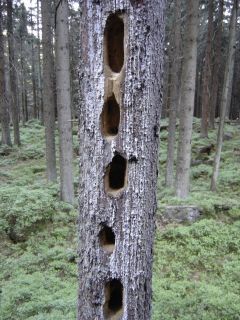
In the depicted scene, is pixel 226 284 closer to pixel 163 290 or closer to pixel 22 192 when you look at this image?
pixel 163 290

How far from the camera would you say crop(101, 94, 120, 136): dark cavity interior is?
2691mm

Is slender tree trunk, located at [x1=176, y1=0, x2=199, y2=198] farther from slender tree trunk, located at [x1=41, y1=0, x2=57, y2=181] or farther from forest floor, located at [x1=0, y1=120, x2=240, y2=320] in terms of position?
slender tree trunk, located at [x1=41, y1=0, x2=57, y2=181]

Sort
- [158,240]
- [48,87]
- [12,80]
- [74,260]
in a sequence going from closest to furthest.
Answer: [74,260]
[158,240]
[48,87]
[12,80]

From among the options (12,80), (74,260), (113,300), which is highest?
(12,80)

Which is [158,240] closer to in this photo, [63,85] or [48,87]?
[63,85]

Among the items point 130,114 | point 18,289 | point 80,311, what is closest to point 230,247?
point 18,289

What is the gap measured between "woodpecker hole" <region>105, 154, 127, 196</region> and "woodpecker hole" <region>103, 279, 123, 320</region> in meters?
0.80

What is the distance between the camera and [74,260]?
7.87 metres

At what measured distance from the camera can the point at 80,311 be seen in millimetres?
2988

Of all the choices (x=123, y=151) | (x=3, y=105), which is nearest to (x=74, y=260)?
(x=123, y=151)

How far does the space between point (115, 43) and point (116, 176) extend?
1107 mm

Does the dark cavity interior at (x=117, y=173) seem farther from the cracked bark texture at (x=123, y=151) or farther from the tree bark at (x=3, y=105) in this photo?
the tree bark at (x=3, y=105)

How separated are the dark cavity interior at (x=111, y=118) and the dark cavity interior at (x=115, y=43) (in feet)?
0.91

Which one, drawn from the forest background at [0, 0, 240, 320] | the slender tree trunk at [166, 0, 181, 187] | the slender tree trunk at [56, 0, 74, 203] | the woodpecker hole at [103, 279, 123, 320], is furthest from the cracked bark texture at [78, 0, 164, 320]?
the slender tree trunk at [166, 0, 181, 187]
